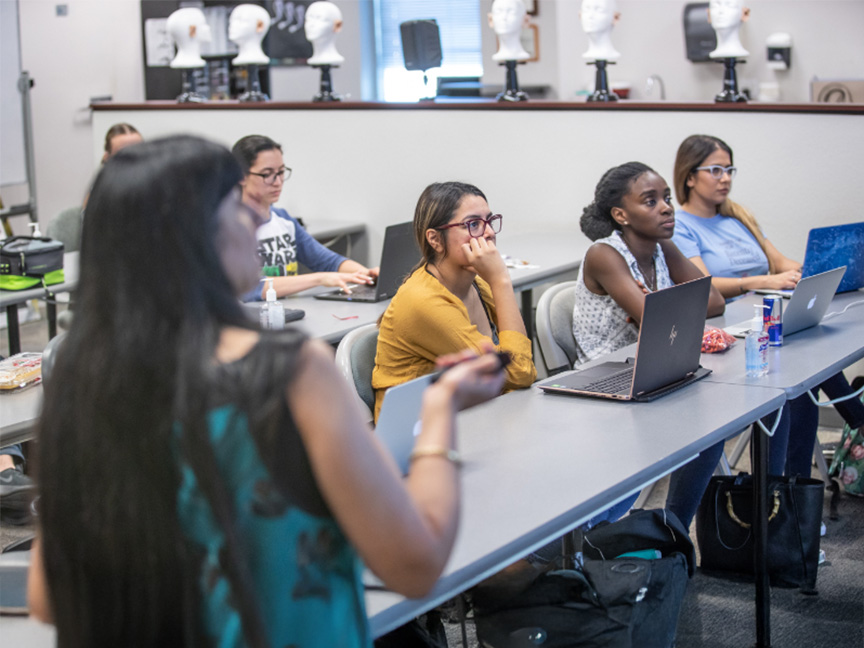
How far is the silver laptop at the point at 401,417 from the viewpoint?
1.54 m

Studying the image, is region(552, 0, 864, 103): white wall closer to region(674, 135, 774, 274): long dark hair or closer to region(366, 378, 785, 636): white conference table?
region(674, 135, 774, 274): long dark hair

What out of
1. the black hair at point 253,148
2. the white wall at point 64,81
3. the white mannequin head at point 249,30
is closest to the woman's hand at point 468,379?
the black hair at point 253,148

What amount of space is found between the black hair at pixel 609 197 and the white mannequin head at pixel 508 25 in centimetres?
183

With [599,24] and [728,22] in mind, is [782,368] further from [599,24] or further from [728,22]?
[599,24]

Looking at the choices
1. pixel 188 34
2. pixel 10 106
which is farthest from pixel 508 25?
pixel 10 106

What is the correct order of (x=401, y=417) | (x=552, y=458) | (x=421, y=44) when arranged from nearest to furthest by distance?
(x=401, y=417)
(x=552, y=458)
(x=421, y=44)

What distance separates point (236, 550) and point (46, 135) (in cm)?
731

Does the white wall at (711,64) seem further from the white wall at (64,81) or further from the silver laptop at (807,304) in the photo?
the silver laptop at (807,304)

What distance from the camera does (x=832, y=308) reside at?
3.25 meters

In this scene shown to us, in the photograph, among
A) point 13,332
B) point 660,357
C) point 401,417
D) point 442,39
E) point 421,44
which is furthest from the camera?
point 442,39

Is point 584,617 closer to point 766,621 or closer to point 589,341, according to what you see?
point 766,621

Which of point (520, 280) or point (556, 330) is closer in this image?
point (556, 330)

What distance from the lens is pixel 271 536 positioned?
3.29 ft

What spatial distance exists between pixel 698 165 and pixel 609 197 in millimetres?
720
